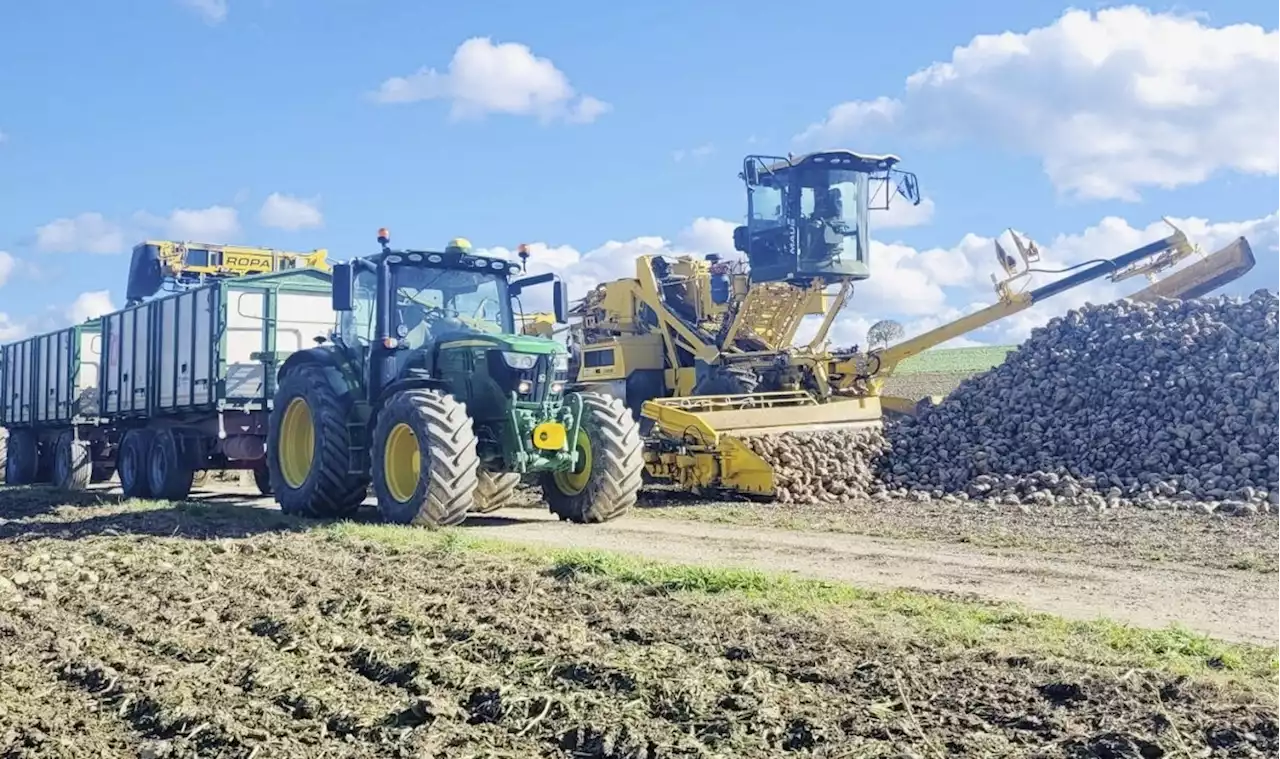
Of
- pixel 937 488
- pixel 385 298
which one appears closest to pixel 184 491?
pixel 385 298

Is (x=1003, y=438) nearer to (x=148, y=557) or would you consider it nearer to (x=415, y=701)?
(x=148, y=557)

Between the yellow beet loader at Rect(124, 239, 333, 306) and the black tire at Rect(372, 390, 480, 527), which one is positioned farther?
the yellow beet loader at Rect(124, 239, 333, 306)

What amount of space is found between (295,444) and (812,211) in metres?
8.68

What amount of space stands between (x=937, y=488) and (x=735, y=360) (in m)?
4.81

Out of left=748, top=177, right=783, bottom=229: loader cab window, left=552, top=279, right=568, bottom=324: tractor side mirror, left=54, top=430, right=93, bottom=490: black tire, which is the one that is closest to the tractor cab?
left=748, top=177, right=783, bottom=229: loader cab window

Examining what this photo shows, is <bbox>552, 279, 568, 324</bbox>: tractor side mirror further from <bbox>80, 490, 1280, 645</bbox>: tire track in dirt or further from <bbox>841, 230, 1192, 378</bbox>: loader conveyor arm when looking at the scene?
<bbox>841, 230, 1192, 378</bbox>: loader conveyor arm

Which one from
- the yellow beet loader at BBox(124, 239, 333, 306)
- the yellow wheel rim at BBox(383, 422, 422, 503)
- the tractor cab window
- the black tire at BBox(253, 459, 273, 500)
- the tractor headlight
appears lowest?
the black tire at BBox(253, 459, 273, 500)

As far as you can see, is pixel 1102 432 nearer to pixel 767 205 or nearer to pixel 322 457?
pixel 767 205

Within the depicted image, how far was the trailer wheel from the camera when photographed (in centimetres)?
2092

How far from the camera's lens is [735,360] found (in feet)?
59.2

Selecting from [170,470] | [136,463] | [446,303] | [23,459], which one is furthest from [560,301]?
[23,459]

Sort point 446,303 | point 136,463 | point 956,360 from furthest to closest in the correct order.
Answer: point 956,360
point 136,463
point 446,303

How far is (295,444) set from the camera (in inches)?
500

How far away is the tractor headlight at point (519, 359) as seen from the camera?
1088cm
